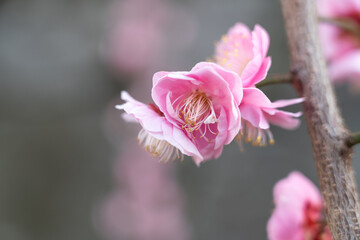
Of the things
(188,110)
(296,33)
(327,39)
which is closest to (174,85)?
(188,110)

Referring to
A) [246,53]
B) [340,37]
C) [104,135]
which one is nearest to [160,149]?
[246,53]

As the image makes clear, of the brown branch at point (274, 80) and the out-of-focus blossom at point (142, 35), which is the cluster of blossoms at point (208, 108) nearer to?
the brown branch at point (274, 80)

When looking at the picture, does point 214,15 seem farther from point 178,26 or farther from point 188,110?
point 188,110

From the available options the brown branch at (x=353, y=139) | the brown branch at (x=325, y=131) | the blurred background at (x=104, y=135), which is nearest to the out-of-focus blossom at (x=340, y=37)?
the brown branch at (x=325, y=131)

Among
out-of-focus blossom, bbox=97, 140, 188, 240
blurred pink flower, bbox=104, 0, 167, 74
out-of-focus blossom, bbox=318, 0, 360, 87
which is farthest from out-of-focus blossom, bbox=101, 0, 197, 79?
out-of-focus blossom, bbox=318, 0, 360, 87

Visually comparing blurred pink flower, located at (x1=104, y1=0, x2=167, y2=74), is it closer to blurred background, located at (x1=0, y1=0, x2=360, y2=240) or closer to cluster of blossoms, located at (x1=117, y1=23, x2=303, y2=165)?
blurred background, located at (x1=0, y1=0, x2=360, y2=240)
